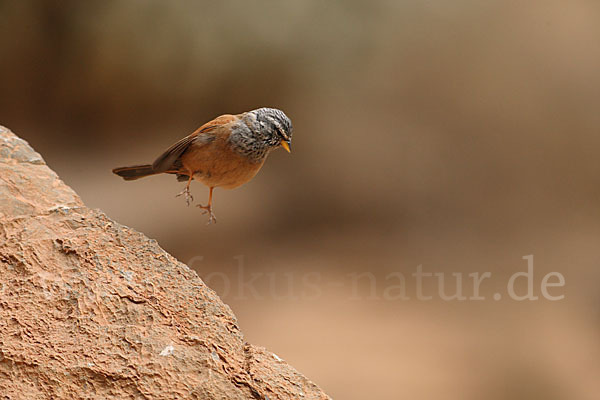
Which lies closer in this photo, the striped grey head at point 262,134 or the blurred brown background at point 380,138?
the striped grey head at point 262,134

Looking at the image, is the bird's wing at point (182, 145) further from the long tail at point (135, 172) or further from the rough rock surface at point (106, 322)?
the rough rock surface at point (106, 322)

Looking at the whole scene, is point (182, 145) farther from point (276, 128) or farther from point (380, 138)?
point (380, 138)

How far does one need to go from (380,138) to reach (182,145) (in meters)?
3.24

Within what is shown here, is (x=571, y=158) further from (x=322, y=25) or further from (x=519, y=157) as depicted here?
(x=322, y=25)

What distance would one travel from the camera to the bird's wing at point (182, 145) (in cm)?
208

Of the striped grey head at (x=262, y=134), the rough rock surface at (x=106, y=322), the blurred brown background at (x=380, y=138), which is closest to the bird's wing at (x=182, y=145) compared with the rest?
the striped grey head at (x=262, y=134)

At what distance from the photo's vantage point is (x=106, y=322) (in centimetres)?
175

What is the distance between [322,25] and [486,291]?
243 cm

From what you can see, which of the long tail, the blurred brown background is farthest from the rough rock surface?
the blurred brown background

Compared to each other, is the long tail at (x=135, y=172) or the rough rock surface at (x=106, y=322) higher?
the long tail at (x=135, y=172)

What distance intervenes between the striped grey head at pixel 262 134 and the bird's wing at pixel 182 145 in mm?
124

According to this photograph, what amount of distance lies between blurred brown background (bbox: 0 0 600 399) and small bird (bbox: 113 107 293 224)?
2.55 metres

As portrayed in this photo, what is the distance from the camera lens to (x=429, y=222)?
5359mm

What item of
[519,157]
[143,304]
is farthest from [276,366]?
[519,157]
